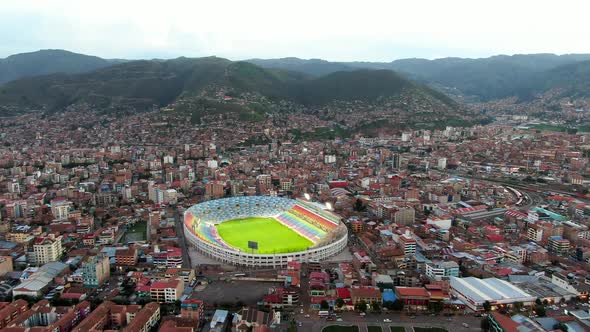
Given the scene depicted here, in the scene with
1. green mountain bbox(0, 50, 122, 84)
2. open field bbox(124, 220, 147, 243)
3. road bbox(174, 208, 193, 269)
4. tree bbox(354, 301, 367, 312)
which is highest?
green mountain bbox(0, 50, 122, 84)

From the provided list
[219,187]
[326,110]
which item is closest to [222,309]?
[219,187]

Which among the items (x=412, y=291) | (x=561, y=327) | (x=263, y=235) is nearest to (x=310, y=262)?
(x=263, y=235)

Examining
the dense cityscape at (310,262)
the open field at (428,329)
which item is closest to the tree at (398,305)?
the dense cityscape at (310,262)

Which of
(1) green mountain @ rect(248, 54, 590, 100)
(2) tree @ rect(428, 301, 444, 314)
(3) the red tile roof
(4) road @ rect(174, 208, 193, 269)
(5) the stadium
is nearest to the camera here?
(2) tree @ rect(428, 301, 444, 314)

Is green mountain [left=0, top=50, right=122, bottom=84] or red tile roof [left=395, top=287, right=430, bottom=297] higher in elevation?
green mountain [left=0, top=50, right=122, bottom=84]

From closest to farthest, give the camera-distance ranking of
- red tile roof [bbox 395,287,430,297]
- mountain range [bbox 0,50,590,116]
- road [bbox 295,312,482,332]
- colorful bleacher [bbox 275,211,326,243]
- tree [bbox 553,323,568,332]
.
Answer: tree [bbox 553,323,568,332], road [bbox 295,312,482,332], red tile roof [bbox 395,287,430,297], colorful bleacher [bbox 275,211,326,243], mountain range [bbox 0,50,590,116]

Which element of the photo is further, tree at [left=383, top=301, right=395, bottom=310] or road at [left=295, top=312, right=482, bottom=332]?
tree at [left=383, top=301, right=395, bottom=310]

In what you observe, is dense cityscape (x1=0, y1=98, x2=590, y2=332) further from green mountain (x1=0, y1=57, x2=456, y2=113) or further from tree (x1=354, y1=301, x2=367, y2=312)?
green mountain (x1=0, y1=57, x2=456, y2=113)

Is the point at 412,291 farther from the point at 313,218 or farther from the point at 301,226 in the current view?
the point at 313,218

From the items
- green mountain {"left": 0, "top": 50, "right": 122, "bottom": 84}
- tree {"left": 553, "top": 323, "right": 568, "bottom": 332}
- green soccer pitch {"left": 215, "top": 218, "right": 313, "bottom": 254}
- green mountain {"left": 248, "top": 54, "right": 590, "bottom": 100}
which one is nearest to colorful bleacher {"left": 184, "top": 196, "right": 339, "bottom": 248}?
green soccer pitch {"left": 215, "top": 218, "right": 313, "bottom": 254}
